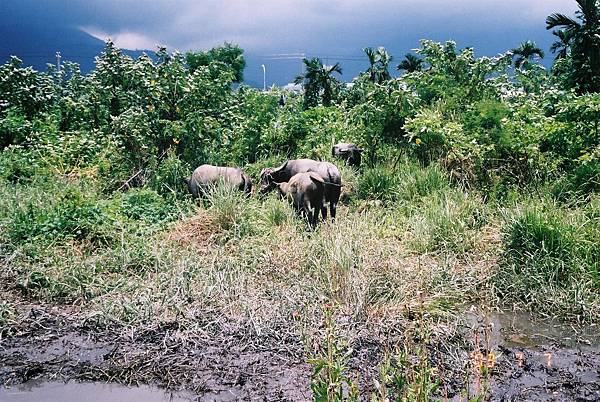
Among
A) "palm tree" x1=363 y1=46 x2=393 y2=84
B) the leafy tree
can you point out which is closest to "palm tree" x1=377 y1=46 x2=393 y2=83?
"palm tree" x1=363 y1=46 x2=393 y2=84

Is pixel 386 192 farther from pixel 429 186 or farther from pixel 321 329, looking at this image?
pixel 321 329

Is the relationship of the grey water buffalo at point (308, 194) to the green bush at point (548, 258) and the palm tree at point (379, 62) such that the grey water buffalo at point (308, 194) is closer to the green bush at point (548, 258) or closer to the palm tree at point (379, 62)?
the green bush at point (548, 258)

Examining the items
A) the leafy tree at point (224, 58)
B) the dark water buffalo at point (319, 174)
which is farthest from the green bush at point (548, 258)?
the leafy tree at point (224, 58)

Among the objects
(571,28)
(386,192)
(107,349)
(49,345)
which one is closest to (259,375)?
(107,349)

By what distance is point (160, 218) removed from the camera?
670 cm

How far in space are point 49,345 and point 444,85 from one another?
664 centimetres

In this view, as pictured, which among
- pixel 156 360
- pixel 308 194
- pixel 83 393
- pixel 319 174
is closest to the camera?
pixel 83 393

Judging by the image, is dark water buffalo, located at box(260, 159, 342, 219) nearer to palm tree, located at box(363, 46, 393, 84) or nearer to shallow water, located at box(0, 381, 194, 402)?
shallow water, located at box(0, 381, 194, 402)

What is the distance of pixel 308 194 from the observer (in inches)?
247

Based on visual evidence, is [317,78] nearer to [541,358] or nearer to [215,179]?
[215,179]

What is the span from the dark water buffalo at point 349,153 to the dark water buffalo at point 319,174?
1683 millimetres

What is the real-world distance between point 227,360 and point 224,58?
9474mm

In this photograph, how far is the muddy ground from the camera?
3.68 metres

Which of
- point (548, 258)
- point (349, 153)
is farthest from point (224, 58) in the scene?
point (548, 258)
